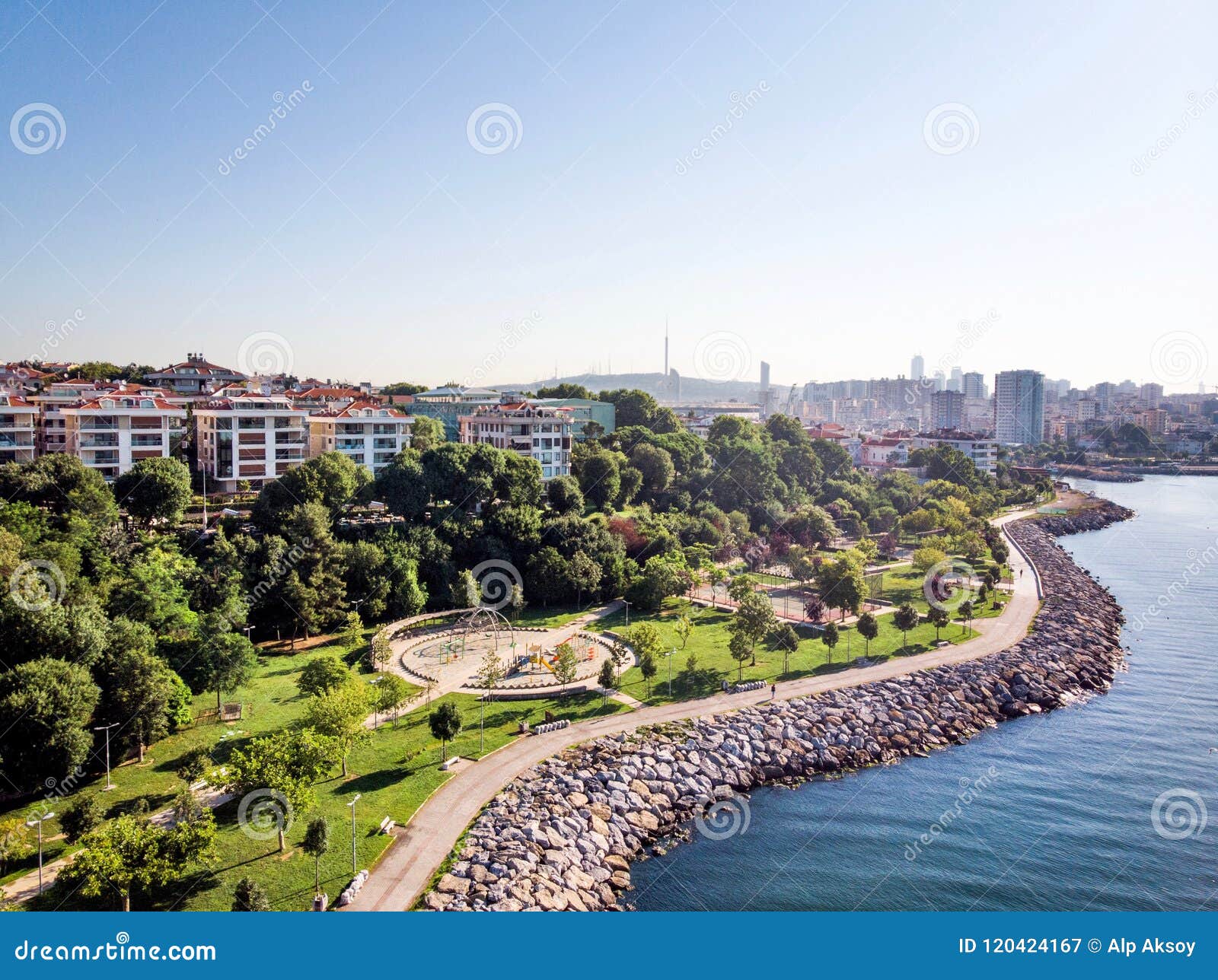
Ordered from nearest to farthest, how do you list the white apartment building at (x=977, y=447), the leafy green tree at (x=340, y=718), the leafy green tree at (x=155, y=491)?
the leafy green tree at (x=340, y=718) → the leafy green tree at (x=155, y=491) → the white apartment building at (x=977, y=447)

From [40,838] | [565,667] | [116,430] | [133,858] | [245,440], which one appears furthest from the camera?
[245,440]

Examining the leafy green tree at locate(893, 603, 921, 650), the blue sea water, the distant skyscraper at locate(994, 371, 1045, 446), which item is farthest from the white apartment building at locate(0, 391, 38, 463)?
the distant skyscraper at locate(994, 371, 1045, 446)

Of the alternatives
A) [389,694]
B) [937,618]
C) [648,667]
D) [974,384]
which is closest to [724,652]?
[648,667]

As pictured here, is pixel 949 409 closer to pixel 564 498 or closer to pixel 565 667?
pixel 564 498

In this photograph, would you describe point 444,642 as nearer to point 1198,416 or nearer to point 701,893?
point 701,893

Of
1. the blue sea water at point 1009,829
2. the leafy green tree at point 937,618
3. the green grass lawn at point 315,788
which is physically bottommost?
the blue sea water at point 1009,829

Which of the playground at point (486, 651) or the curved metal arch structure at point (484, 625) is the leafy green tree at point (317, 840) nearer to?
the playground at point (486, 651)

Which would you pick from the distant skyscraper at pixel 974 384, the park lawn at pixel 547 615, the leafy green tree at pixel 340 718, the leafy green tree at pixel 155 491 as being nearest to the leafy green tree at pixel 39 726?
the leafy green tree at pixel 340 718
